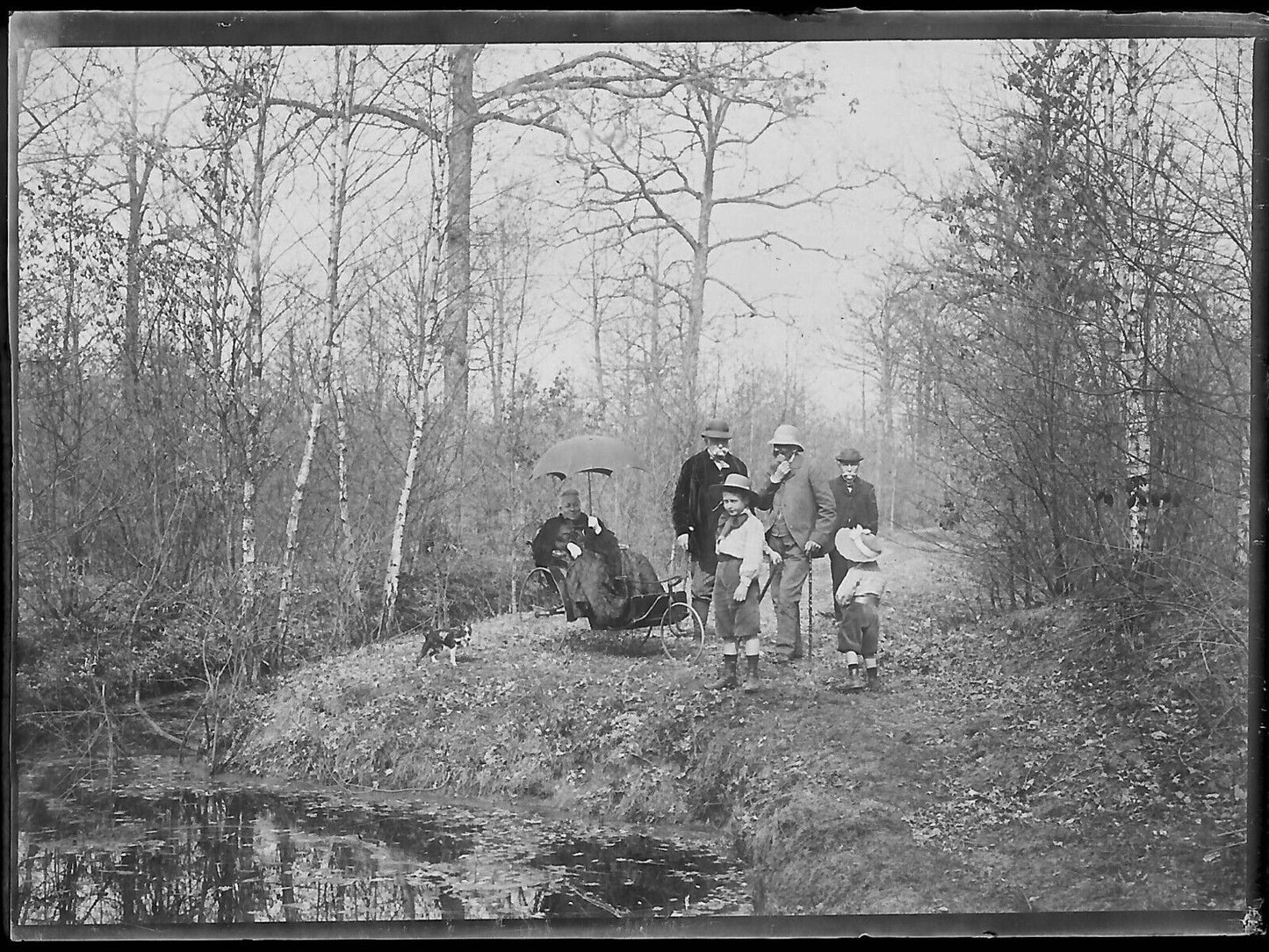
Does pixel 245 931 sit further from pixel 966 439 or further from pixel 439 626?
pixel 966 439

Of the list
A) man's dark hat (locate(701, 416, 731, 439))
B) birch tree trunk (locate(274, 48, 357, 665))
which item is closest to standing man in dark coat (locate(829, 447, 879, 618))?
man's dark hat (locate(701, 416, 731, 439))

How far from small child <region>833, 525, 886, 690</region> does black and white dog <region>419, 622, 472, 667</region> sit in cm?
224

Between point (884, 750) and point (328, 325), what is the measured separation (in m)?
4.06

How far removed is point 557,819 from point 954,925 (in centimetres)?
221

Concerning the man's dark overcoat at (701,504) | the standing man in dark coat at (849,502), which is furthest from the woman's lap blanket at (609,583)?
the standing man in dark coat at (849,502)

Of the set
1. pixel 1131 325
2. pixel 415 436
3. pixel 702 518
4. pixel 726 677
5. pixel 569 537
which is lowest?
pixel 726 677

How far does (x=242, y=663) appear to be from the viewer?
6.43 metres

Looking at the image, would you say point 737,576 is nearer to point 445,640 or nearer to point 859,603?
point 859,603

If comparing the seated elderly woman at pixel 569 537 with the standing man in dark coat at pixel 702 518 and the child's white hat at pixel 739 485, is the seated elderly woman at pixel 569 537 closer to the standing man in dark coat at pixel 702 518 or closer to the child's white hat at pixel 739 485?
the standing man in dark coat at pixel 702 518

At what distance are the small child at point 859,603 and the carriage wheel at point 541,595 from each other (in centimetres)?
164

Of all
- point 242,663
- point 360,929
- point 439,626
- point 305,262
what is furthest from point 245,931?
point 305,262

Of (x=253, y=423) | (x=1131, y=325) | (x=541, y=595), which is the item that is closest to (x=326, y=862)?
(x=541, y=595)

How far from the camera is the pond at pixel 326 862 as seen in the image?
18.6ft

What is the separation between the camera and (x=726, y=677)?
6.01 metres
